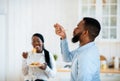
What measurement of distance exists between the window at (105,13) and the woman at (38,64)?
5.92 ft

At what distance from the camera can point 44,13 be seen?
5.00m

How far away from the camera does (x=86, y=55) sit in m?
1.89

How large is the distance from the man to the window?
8.64 ft

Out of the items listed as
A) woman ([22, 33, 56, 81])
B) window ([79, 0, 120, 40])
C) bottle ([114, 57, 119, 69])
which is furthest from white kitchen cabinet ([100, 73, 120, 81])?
woman ([22, 33, 56, 81])

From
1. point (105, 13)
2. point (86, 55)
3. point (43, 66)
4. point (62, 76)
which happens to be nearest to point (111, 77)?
point (62, 76)

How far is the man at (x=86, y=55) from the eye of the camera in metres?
1.84

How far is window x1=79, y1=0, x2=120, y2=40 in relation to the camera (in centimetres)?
470

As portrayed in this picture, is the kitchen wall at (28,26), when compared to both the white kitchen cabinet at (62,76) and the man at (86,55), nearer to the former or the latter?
the white kitchen cabinet at (62,76)

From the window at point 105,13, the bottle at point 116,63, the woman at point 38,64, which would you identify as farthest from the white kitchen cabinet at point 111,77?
the woman at point 38,64

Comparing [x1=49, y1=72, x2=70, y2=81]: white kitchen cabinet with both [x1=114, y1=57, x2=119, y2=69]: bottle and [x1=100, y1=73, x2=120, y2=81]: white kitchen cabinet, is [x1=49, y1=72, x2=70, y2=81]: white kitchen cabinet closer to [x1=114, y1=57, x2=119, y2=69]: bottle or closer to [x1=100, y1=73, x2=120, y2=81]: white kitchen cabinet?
[x1=100, y1=73, x2=120, y2=81]: white kitchen cabinet

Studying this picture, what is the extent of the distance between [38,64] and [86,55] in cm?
113

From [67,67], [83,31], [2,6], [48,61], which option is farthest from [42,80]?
[2,6]

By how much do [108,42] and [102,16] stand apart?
522 mm

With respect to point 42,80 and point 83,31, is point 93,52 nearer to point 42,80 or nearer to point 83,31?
point 83,31
